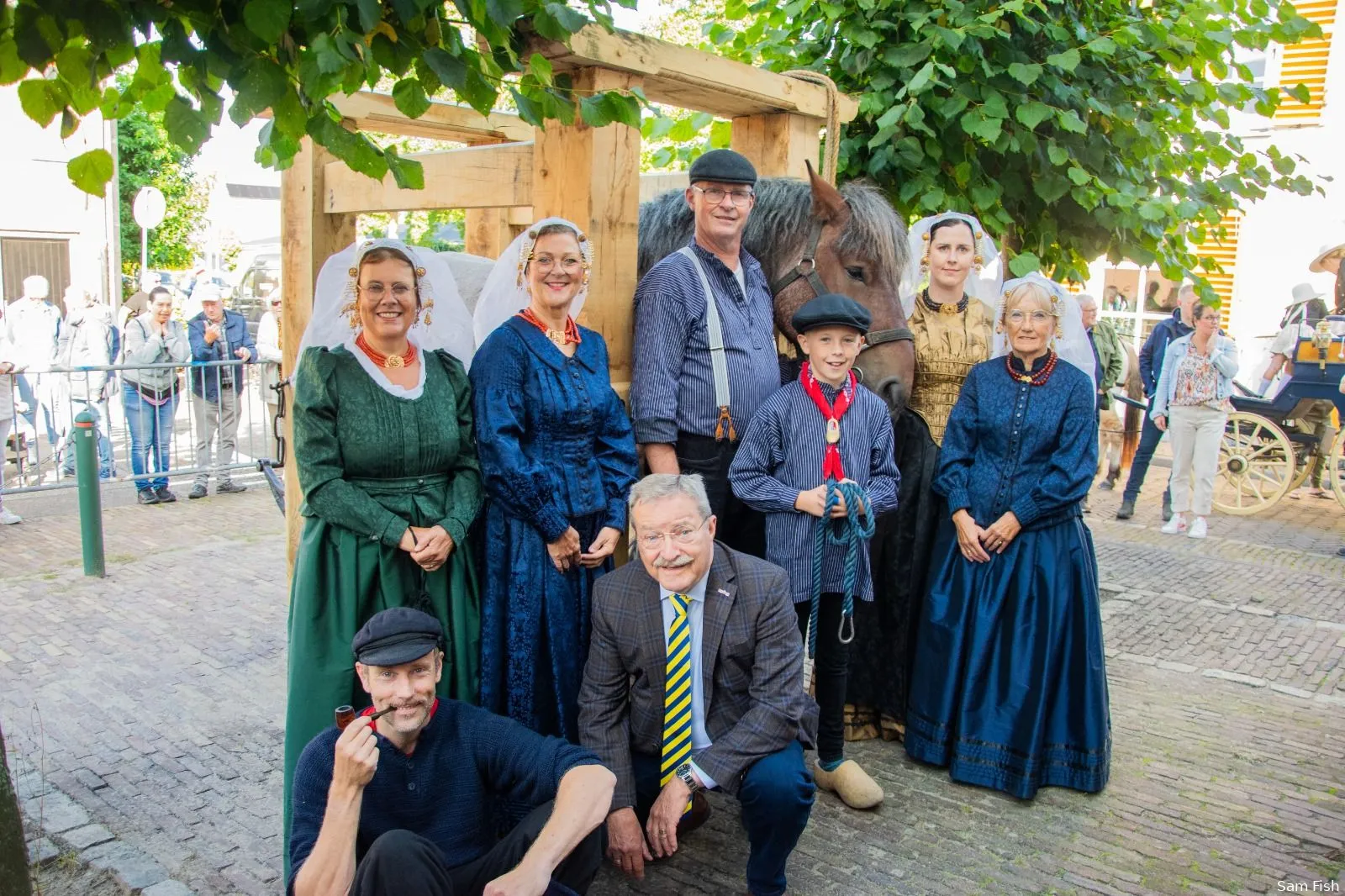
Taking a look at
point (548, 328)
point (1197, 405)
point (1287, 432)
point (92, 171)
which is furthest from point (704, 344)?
point (1287, 432)

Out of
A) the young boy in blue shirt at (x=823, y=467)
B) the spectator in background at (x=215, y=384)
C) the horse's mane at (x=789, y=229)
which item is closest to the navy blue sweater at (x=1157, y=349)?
the horse's mane at (x=789, y=229)

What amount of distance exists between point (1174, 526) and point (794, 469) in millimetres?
7184

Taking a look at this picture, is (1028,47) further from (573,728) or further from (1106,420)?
(1106,420)

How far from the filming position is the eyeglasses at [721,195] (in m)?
3.62

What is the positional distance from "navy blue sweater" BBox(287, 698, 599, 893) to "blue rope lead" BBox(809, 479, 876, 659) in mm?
1171

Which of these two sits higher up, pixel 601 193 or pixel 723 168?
pixel 723 168

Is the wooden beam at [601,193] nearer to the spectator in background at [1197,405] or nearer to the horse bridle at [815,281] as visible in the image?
the horse bridle at [815,281]

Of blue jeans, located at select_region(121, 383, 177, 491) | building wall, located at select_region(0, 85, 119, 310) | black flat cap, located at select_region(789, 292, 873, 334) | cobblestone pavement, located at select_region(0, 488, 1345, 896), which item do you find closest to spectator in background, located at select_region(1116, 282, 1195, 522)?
cobblestone pavement, located at select_region(0, 488, 1345, 896)

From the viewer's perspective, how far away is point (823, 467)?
364 centimetres

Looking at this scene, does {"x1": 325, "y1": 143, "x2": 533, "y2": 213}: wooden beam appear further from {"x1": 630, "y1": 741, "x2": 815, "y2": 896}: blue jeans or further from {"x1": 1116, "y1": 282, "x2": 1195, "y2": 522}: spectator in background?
{"x1": 1116, "y1": 282, "x2": 1195, "y2": 522}: spectator in background

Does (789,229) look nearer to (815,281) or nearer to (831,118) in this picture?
(815,281)

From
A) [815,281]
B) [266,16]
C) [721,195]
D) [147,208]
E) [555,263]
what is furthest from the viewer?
[147,208]

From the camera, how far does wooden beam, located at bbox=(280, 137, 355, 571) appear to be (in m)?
4.57

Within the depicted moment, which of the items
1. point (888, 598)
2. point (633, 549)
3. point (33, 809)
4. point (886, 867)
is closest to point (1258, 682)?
point (888, 598)
